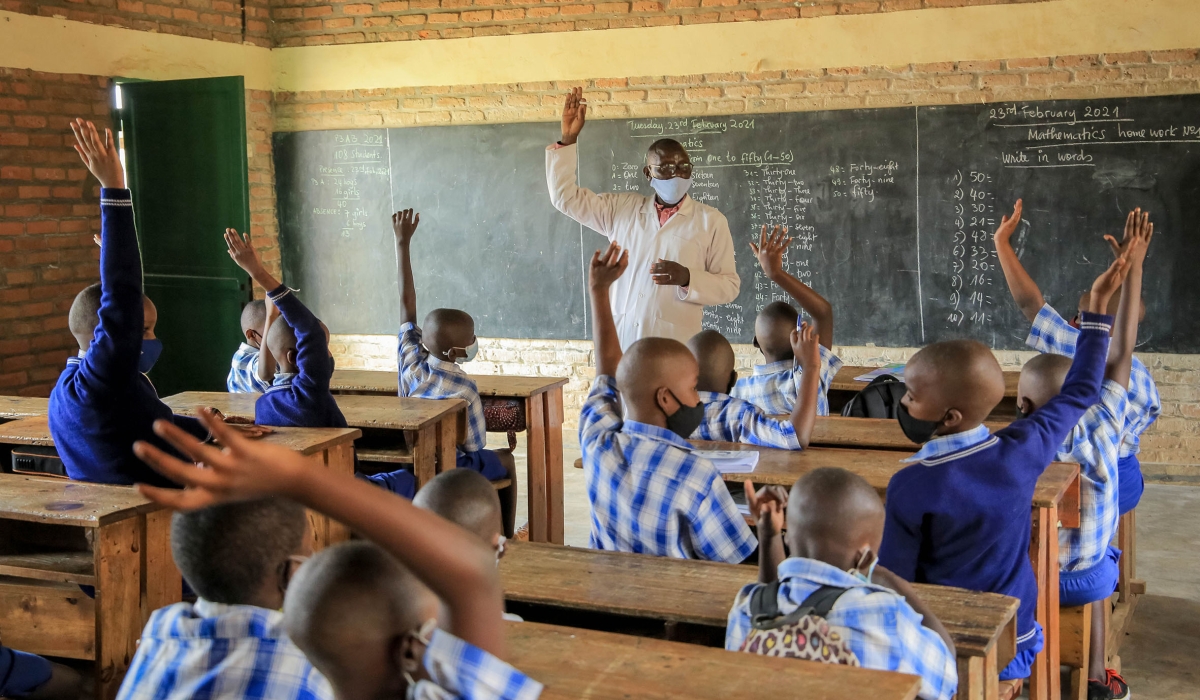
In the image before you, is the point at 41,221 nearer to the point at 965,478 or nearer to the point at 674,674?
the point at 965,478

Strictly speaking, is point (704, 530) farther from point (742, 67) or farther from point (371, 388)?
point (742, 67)

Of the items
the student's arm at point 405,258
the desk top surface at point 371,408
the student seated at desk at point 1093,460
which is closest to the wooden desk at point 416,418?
the desk top surface at point 371,408

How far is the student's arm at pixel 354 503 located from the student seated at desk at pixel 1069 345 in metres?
2.23

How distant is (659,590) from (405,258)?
2163 millimetres

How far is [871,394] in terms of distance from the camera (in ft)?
12.6

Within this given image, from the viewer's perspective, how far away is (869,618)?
60.7 inches

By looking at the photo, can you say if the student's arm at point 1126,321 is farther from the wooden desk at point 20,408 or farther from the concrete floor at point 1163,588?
the wooden desk at point 20,408

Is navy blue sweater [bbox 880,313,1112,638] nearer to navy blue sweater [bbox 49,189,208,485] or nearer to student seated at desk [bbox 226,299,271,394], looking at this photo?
navy blue sweater [bbox 49,189,208,485]

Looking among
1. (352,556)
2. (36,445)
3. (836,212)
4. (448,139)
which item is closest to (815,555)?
(352,556)

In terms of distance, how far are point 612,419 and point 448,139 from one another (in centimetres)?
479

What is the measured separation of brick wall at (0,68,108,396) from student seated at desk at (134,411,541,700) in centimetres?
519

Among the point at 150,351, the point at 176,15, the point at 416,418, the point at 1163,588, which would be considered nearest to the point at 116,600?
the point at 150,351

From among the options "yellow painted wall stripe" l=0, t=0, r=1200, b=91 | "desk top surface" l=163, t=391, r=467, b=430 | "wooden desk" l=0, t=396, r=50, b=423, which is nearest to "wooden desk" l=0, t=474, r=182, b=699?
"desk top surface" l=163, t=391, r=467, b=430

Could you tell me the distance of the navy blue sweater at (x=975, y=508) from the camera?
213cm
